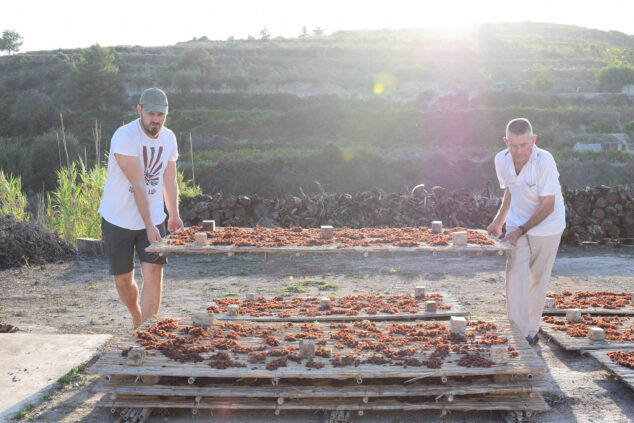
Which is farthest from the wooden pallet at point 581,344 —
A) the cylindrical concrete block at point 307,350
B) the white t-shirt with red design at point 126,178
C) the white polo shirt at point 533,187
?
the white t-shirt with red design at point 126,178

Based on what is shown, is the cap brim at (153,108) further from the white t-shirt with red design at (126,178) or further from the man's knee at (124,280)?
the man's knee at (124,280)

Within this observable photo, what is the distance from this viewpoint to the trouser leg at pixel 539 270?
14.9 ft

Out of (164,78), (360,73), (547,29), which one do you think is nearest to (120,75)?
(164,78)

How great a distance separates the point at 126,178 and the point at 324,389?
6.63 feet

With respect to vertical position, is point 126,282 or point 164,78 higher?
point 164,78

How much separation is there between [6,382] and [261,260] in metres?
5.10

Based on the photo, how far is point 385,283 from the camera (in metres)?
7.30

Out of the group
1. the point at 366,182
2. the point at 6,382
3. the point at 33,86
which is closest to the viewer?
the point at 6,382

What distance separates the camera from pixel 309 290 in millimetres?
6980

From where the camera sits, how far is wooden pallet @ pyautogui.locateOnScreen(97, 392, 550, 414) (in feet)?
11.3

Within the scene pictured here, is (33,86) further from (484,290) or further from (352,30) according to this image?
(352,30)

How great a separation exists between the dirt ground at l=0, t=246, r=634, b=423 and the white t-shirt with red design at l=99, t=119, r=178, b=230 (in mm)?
1158

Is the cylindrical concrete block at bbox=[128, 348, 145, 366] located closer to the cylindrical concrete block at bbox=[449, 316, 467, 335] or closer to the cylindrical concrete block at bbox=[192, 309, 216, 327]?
the cylindrical concrete block at bbox=[192, 309, 216, 327]

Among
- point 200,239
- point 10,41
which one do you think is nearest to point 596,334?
point 200,239
